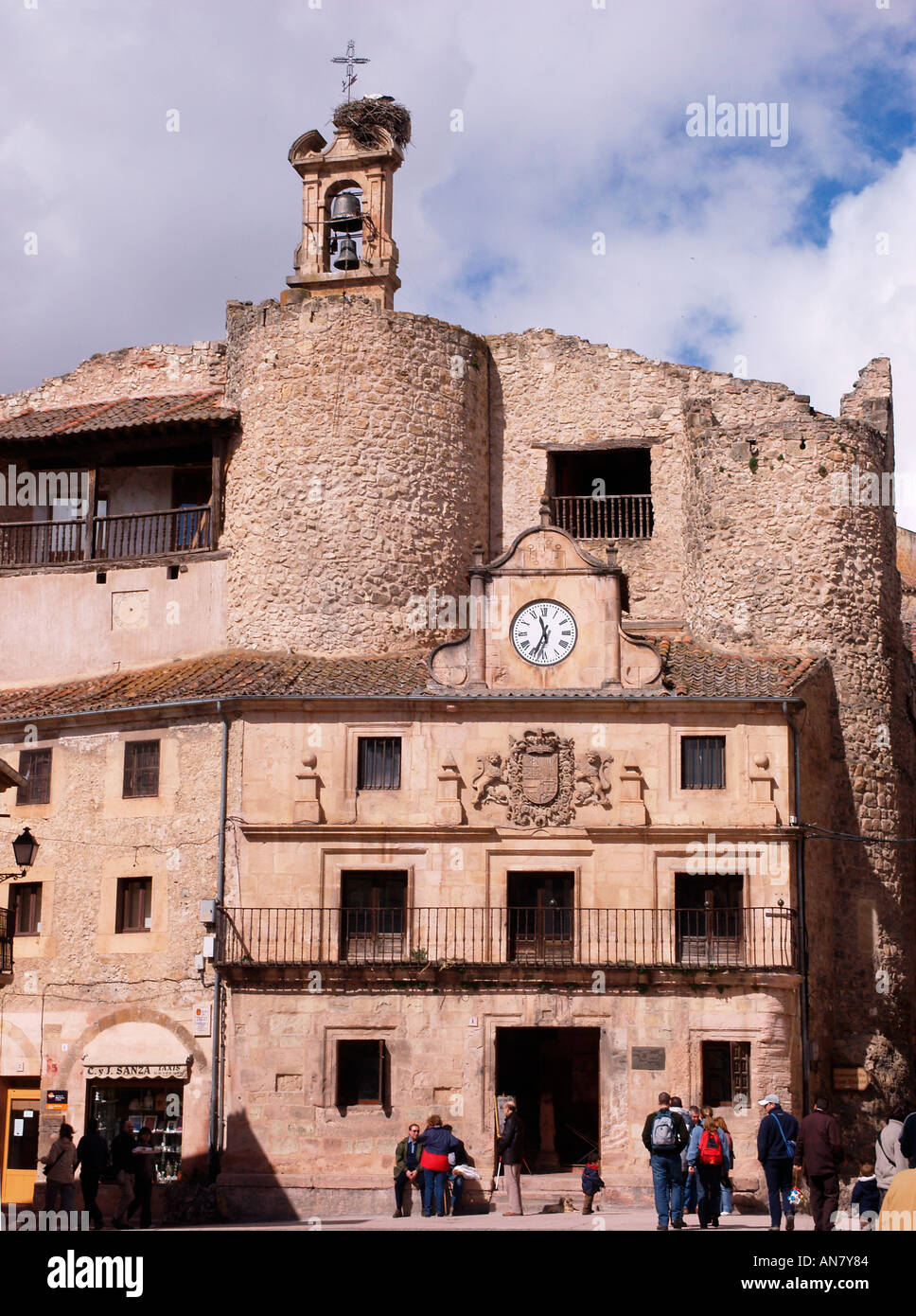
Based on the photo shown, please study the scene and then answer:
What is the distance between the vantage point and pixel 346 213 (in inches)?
1399

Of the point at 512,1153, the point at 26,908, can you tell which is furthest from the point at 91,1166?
the point at 26,908

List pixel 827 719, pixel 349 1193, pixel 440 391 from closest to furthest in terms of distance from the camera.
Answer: pixel 349 1193 < pixel 827 719 < pixel 440 391

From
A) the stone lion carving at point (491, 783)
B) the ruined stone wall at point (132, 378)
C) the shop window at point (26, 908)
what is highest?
the ruined stone wall at point (132, 378)

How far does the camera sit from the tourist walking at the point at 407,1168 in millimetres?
24344

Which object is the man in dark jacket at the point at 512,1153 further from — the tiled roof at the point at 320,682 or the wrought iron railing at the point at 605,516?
the wrought iron railing at the point at 605,516

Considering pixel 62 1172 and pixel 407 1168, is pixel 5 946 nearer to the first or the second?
pixel 62 1172

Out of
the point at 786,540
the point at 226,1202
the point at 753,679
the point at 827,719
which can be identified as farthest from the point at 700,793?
the point at 226,1202

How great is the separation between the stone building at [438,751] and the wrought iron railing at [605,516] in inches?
2.9

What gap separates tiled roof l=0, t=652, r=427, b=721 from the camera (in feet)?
95.2

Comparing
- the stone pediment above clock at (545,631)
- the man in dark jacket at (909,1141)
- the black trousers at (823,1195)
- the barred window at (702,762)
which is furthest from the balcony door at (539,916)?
the man in dark jacket at (909,1141)

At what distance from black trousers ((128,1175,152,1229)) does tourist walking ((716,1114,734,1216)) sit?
23.8ft
